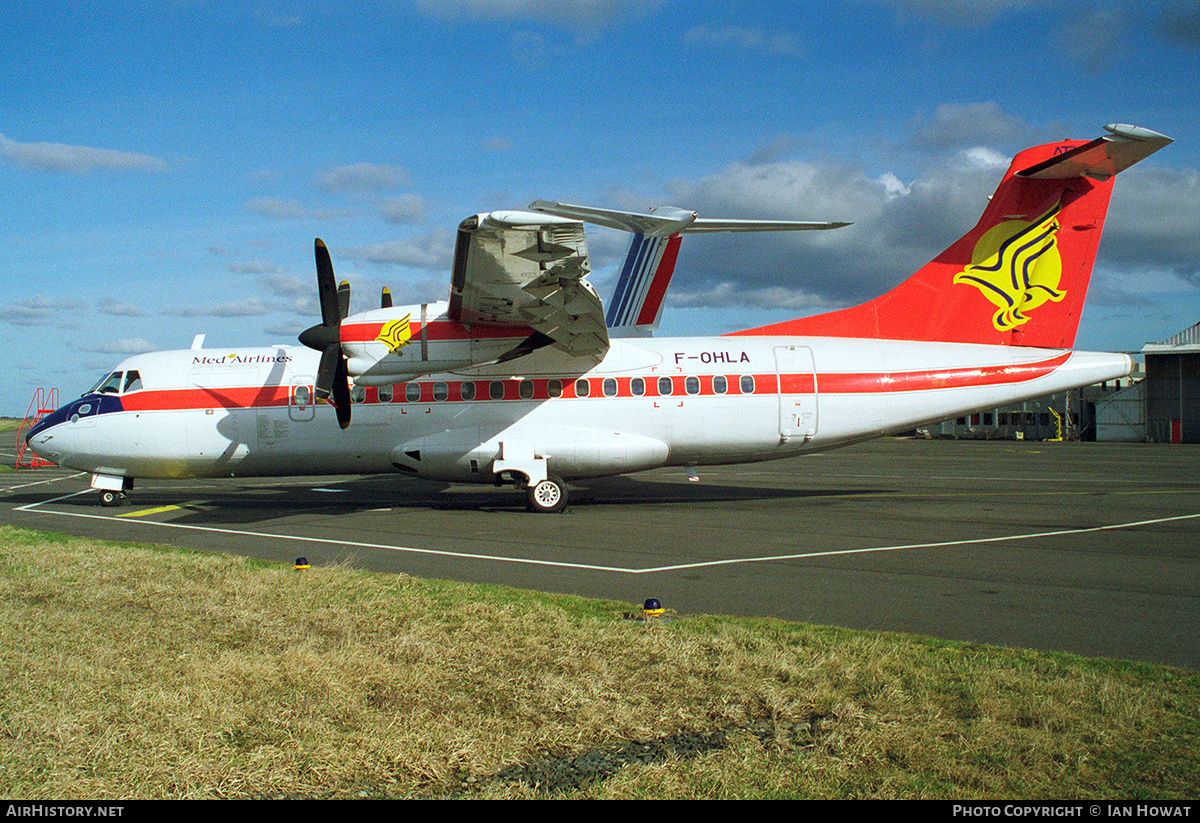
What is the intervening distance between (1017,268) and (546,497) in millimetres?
11603

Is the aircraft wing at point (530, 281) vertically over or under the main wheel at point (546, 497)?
over

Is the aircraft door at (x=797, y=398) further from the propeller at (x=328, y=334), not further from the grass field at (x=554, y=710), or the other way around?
the grass field at (x=554, y=710)

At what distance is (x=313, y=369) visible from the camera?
58.6 ft

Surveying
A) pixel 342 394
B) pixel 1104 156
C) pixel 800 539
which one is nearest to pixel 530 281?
pixel 342 394

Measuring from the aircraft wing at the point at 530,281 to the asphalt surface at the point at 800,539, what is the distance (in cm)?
380

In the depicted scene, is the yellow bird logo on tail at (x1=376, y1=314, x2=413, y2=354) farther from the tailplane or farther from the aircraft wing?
the tailplane

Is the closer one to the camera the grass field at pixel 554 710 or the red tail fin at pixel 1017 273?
the grass field at pixel 554 710

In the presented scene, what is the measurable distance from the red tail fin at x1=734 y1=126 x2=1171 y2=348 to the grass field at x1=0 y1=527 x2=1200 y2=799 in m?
12.8

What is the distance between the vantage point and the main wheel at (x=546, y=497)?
16875 millimetres

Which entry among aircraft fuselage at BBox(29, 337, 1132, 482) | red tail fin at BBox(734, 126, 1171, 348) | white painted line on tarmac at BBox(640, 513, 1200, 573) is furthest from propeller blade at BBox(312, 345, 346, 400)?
red tail fin at BBox(734, 126, 1171, 348)

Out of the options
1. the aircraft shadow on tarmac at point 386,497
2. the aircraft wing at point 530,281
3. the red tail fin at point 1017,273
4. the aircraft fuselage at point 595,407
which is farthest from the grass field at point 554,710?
the red tail fin at point 1017,273

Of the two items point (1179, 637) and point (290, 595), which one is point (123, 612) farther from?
point (1179, 637)

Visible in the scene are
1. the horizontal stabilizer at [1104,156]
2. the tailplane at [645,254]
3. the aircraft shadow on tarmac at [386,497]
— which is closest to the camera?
the horizontal stabilizer at [1104,156]

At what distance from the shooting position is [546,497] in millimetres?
16969
